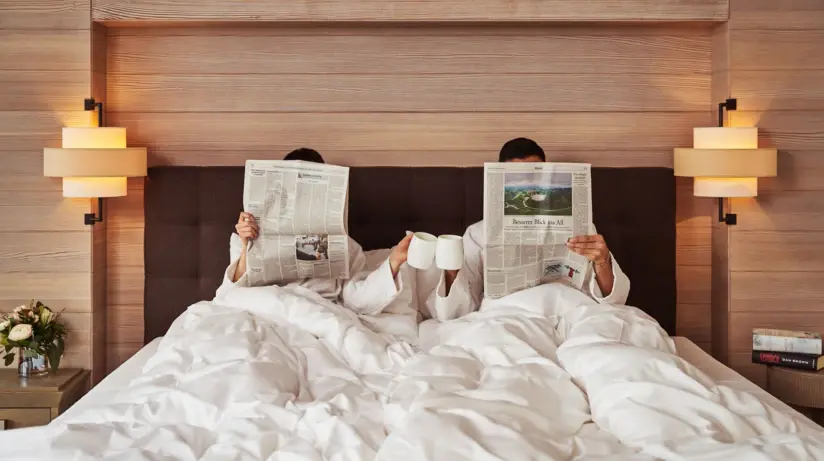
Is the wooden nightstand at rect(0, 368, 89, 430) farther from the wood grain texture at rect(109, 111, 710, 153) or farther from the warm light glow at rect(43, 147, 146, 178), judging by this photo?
the wood grain texture at rect(109, 111, 710, 153)

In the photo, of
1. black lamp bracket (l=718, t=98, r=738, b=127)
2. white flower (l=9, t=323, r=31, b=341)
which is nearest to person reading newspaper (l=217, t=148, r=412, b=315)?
white flower (l=9, t=323, r=31, b=341)

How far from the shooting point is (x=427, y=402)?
5.82ft

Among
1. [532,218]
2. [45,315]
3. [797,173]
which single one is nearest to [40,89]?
Answer: [45,315]

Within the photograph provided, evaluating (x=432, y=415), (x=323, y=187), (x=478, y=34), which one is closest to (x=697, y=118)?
(x=478, y=34)

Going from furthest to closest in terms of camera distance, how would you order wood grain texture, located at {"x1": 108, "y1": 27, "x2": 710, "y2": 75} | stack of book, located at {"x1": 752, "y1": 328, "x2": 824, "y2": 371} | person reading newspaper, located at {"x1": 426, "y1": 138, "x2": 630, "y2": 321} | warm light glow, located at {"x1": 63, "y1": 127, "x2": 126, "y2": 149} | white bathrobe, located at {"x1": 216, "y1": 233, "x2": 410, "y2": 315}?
wood grain texture, located at {"x1": 108, "y1": 27, "x2": 710, "y2": 75} < warm light glow, located at {"x1": 63, "y1": 127, "x2": 126, "y2": 149} < stack of book, located at {"x1": 752, "y1": 328, "x2": 824, "y2": 371} < white bathrobe, located at {"x1": 216, "y1": 233, "x2": 410, "y2": 315} < person reading newspaper, located at {"x1": 426, "y1": 138, "x2": 630, "y2": 321}

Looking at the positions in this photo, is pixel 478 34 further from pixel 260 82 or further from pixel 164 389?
pixel 164 389

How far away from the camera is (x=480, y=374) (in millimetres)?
2115

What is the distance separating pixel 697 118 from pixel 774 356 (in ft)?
3.11

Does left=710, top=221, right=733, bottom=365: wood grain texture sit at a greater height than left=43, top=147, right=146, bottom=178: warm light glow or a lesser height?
lesser

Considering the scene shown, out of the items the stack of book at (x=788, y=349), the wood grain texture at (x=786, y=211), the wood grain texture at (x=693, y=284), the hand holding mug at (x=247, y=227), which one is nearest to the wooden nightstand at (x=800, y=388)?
the stack of book at (x=788, y=349)

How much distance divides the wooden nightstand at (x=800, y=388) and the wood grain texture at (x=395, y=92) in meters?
1.11

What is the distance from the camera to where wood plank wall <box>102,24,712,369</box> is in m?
3.21

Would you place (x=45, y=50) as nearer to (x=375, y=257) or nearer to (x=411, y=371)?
(x=375, y=257)

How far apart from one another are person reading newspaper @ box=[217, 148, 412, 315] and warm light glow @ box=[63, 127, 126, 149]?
0.60 m
